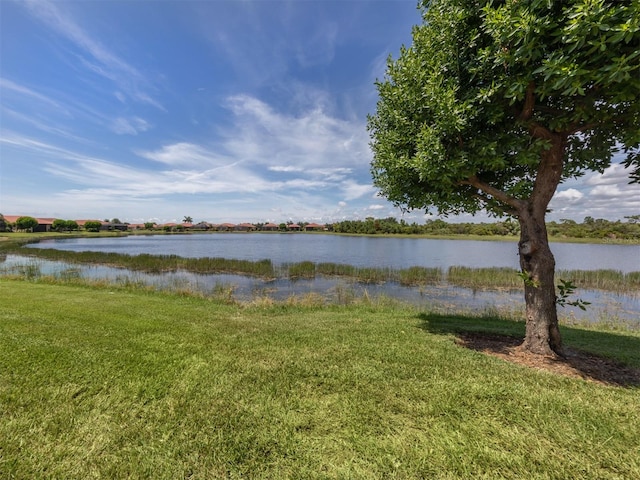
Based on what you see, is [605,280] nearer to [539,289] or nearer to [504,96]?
[539,289]

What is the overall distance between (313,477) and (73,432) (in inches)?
93.8

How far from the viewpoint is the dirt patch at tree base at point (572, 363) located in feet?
14.0

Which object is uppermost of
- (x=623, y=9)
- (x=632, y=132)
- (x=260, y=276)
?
(x=623, y=9)

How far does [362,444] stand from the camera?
2.69 m

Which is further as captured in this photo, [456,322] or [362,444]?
[456,322]

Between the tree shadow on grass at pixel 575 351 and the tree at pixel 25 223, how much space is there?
114 meters

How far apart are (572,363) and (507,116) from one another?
4379 mm

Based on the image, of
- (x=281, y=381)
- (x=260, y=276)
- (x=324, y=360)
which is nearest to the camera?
(x=281, y=381)

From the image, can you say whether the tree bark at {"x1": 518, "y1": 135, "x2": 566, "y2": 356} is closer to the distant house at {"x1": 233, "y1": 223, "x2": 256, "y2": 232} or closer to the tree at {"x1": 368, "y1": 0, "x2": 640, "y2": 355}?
the tree at {"x1": 368, "y1": 0, "x2": 640, "y2": 355}

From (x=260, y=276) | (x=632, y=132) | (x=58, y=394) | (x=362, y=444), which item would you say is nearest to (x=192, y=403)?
(x=58, y=394)

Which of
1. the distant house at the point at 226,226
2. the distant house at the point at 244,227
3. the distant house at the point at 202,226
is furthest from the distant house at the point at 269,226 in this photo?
the distant house at the point at 202,226

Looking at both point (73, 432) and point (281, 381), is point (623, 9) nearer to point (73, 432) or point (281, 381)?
point (281, 381)

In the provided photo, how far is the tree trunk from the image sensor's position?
4902mm

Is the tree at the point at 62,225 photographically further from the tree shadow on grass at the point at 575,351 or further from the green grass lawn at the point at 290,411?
the tree shadow on grass at the point at 575,351
